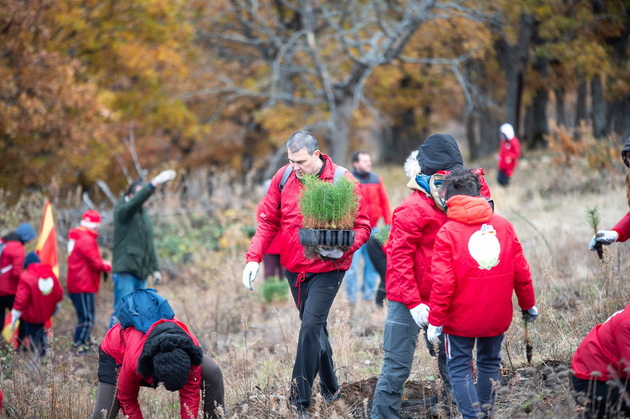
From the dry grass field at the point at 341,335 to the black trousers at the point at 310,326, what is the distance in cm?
18

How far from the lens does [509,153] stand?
43.4 feet

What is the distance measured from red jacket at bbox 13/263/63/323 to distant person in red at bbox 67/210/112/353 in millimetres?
416

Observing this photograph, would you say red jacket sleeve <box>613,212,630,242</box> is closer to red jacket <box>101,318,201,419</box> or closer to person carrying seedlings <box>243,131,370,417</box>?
person carrying seedlings <box>243,131,370,417</box>

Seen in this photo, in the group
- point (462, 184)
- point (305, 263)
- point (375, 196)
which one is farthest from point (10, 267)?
point (462, 184)

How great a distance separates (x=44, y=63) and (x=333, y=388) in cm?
1342

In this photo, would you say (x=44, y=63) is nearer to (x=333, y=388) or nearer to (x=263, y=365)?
(x=263, y=365)

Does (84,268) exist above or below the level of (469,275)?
below

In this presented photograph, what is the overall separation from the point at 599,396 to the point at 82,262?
6.82 metres

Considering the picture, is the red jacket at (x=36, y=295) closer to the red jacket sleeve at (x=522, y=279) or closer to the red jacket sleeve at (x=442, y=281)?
the red jacket sleeve at (x=442, y=281)

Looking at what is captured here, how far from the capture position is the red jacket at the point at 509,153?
13.1 m

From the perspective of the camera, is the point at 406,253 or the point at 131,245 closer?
the point at 406,253

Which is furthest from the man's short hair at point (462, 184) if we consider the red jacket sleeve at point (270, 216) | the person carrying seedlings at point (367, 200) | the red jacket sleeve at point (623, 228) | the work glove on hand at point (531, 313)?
the person carrying seedlings at point (367, 200)

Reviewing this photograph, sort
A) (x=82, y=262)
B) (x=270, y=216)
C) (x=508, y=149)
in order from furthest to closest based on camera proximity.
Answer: (x=508, y=149)
(x=82, y=262)
(x=270, y=216)

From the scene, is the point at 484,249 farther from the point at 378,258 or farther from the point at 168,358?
the point at 378,258
